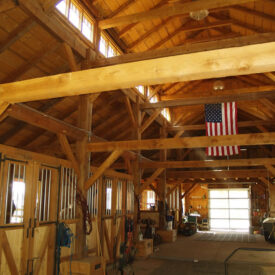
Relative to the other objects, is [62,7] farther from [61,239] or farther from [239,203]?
[239,203]

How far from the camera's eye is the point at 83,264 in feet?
20.6

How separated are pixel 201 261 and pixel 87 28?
7.15 m

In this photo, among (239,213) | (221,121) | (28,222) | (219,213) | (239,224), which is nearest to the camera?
(28,222)

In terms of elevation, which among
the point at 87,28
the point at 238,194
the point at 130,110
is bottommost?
the point at 238,194

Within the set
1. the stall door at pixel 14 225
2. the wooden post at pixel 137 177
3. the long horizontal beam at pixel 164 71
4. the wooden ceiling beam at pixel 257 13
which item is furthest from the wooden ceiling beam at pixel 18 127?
the wooden ceiling beam at pixel 257 13

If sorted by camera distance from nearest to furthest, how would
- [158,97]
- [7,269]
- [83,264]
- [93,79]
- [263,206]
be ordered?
[93,79], [7,269], [83,264], [158,97], [263,206]

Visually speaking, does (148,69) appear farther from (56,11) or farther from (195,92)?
(195,92)

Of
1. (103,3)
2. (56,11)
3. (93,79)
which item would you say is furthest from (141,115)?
(93,79)

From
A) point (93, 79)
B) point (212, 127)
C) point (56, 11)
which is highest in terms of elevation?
point (56, 11)

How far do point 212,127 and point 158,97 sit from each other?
6096mm

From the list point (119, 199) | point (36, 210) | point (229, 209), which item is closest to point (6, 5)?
point (36, 210)

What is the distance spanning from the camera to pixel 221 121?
9016 millimetres

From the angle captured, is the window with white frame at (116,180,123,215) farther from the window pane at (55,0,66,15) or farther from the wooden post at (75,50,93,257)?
the window pane at (55,0,66,15)

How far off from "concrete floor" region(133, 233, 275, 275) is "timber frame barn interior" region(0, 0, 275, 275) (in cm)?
97
